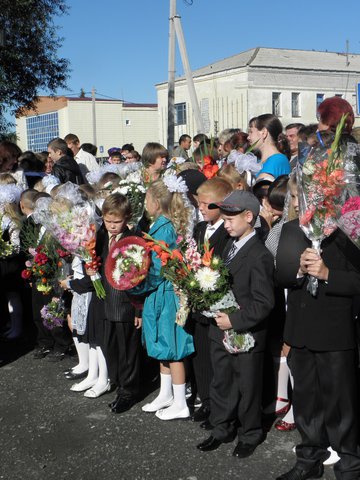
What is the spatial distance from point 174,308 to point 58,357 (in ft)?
7.33

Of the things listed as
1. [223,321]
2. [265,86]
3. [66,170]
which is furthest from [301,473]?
[265,86]

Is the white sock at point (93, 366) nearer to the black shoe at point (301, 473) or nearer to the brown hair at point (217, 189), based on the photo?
the brown hair at point (217, 189)

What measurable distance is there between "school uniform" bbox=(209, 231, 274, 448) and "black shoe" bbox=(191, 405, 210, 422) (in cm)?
39

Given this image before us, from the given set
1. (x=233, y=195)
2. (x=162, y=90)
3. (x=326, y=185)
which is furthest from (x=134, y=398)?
(x=162, y=90)

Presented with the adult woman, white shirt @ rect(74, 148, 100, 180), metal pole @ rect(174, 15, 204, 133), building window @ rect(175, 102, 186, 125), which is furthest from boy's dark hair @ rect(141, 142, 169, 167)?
building window @ rect(175, 102, 186, 125)

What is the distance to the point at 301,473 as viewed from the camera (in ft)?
12.6

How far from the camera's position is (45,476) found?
409cm

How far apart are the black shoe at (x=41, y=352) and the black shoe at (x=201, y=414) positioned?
2398mm

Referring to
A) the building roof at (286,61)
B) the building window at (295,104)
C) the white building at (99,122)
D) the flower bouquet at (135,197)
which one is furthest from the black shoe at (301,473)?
the white building at (99,122)

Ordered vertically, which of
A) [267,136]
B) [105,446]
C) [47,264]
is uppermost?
[267,136]

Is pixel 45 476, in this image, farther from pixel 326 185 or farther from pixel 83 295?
pixel 326 185

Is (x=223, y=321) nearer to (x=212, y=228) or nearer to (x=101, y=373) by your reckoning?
(x=212, y=228)

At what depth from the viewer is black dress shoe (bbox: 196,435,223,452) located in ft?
14.1

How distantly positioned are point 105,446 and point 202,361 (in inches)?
40.1
